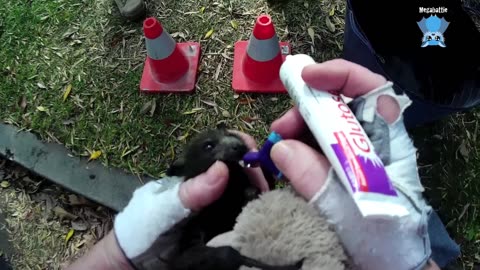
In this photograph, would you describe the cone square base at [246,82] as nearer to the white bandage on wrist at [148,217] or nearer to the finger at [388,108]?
the white bandage on wrist at [148,217]

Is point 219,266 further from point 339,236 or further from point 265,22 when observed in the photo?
point 265,22

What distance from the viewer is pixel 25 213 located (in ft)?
6.54

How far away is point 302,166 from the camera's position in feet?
3.02

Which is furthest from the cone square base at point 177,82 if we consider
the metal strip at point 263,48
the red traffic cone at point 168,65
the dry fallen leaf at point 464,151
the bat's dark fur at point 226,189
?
the dry fallen leaf at point 464,151

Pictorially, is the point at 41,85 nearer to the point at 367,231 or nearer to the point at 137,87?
the point at 137,87

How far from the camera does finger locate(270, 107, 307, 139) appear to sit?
1.15 metres

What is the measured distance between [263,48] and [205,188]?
0.90 meters

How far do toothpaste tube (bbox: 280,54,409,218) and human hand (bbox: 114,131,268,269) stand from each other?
0.26m

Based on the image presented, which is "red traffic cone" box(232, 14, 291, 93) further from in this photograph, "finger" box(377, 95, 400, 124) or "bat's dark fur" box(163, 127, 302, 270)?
"finger" box(377, 95, 400, 124)

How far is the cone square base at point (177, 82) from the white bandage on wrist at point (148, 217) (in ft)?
2.75

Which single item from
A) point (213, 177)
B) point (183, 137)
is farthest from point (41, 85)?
point (213, 177)

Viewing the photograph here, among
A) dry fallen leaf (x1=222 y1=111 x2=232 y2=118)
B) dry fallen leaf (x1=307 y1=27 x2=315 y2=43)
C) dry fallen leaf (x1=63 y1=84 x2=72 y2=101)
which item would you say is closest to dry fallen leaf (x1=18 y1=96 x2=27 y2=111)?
dry fallen leaf (x1=63 y1=84 x2=72 y2=101)

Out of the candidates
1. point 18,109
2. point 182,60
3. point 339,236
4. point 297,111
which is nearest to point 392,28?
point 182,60

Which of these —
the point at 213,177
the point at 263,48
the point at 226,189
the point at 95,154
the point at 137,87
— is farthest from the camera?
the point at 137,87
